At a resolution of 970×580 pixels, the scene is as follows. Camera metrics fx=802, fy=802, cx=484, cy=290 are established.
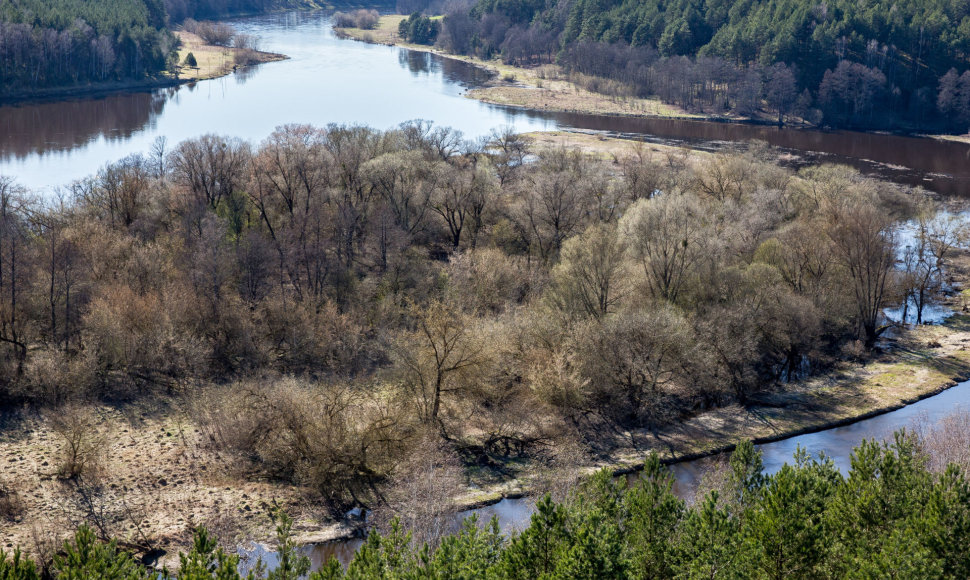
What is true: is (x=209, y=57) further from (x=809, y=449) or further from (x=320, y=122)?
(x=809, y=449)

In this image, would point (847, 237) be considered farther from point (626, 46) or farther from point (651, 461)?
point (626, 46)

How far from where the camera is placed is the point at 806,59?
126m

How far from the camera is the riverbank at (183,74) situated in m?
105

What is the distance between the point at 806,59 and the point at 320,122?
257 ft

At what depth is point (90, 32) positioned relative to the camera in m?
115

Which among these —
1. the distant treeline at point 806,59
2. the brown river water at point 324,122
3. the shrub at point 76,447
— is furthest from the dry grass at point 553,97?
the shrub at point 76,447

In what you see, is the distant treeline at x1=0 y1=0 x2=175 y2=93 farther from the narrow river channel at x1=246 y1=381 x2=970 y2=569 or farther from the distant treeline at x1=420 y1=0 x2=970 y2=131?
the narrow river channel at x1=246 y1=381 x2=970 y2=569

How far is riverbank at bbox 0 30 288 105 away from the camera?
345ft

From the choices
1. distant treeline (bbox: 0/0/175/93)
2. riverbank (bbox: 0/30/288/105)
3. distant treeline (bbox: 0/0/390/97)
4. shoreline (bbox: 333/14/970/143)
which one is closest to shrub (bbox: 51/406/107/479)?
riverbank (bbox: 0/30/288/105)

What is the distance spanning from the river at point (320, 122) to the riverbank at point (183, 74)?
7.92 feet

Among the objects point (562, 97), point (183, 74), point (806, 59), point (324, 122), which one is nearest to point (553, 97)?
point (562, 97)

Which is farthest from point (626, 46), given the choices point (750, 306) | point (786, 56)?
point (750, 306)

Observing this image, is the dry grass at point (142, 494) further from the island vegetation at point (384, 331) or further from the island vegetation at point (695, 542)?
the island vegetation at point (695, 542)

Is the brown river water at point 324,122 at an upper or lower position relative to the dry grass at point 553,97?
lower
